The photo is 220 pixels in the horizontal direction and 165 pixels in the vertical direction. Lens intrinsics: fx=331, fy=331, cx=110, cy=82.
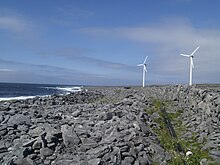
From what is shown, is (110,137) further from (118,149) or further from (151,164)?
(151,164)

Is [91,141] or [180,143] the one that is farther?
[180,143]

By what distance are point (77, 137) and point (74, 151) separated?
3.93ft

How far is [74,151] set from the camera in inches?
539

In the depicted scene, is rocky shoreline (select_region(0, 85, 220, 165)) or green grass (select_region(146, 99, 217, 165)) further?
green grass (select_region(146, 99, 217, 165))

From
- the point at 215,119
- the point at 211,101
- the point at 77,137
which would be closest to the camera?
the point at 77,137

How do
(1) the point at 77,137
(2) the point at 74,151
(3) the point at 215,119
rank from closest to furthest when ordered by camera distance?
(2) the point at 74,151 < (1) the point at 77,137 < (3) the point at 215,119

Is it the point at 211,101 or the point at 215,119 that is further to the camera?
the point at 211,101

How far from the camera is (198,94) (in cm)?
2903

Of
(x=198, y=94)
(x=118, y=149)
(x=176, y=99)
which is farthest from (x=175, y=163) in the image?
(x=176, y=99)

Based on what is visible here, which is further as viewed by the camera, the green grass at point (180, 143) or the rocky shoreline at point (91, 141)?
the green grass at point (180, 143)

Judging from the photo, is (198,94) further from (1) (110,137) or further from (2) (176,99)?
(1) (110,137)

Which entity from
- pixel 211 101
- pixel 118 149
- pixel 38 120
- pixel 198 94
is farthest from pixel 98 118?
pixel 198 94

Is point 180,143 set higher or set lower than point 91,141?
lower

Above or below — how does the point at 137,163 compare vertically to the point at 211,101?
below
